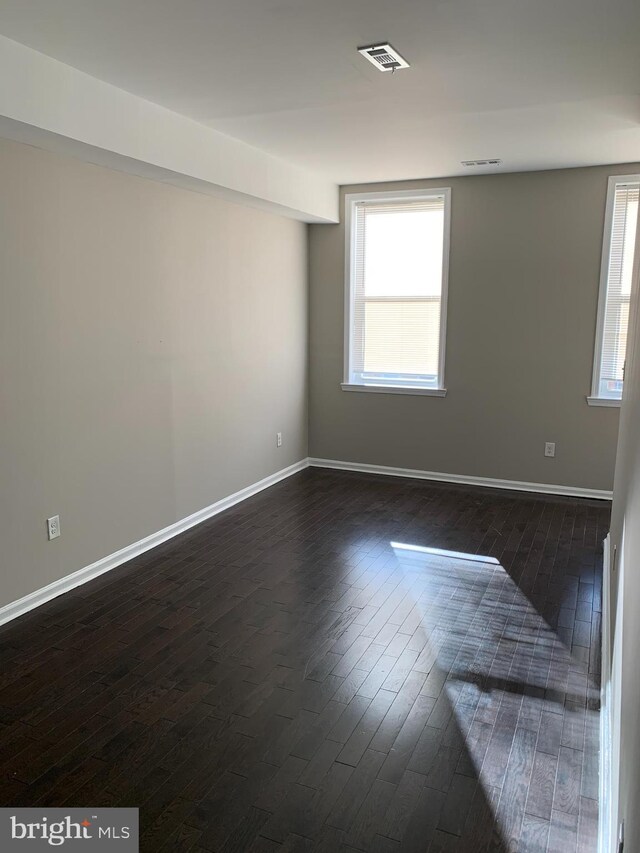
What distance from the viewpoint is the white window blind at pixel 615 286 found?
489cm

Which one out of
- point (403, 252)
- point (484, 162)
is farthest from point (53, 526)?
point (484, 162)

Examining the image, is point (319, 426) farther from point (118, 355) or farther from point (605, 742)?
point (605, 742)

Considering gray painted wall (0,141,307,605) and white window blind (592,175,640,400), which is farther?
white window blind (592,175,640,400)

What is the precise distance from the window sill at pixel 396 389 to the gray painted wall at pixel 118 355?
0.91 meters

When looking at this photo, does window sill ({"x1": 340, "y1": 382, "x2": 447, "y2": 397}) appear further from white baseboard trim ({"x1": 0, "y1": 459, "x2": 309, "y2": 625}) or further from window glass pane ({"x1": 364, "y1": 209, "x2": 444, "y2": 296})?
white baseboard trim ({"x1": 0, "y1": 459, "x2": 309, "y2": 625})

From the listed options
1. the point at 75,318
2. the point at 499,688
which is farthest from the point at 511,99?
the point at 499,688

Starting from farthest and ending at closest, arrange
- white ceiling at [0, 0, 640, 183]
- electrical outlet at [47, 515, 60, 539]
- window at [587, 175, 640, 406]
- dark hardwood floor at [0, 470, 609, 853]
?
window at [587, 175, 640, 406] < electrical outlet at [47, 515, 60, 539] < white ceiling at [0, 0, 640, 183] < dark hardwood floor at [0, 470, 609, 853]

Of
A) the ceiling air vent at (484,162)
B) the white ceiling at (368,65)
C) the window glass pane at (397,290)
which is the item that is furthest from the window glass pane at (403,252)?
the white ceiling at (368,65)

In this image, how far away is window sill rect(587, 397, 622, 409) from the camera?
509 centimetres

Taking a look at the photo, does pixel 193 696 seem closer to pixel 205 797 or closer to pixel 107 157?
pixel 205 797

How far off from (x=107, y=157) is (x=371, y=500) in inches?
123

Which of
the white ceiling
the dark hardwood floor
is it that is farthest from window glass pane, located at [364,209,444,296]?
the dark hardwood floor

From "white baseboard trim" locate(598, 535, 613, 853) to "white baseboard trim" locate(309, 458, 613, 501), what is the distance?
206cm

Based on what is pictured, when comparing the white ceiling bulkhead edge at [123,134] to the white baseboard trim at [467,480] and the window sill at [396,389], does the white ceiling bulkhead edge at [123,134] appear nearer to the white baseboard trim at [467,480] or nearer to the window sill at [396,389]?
the window sill at [396,389]
